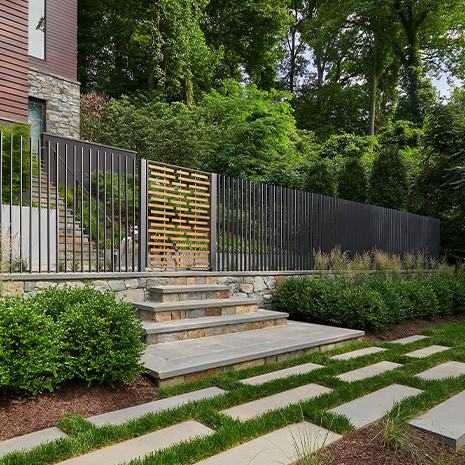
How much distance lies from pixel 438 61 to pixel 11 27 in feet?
68.5

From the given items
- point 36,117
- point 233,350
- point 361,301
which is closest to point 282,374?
point 233,350

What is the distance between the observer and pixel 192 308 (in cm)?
479

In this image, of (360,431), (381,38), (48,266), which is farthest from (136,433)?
(381,38)

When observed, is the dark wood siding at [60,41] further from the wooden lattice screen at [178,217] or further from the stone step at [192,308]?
the stone step at [192,308]

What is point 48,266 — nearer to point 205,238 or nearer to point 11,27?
point 205,238

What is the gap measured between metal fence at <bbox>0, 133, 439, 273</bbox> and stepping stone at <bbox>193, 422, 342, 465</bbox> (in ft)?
8.61

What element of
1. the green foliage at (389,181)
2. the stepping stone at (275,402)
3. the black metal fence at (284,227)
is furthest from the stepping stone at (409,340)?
the green foliage at (389,181)

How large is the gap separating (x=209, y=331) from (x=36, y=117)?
27.6 feet

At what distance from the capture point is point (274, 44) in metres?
20.9

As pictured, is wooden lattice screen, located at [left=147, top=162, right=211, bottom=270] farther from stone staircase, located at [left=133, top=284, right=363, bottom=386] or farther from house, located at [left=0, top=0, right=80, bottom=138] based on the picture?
house, located at [left=0, top=0, right=80, bottom=138]

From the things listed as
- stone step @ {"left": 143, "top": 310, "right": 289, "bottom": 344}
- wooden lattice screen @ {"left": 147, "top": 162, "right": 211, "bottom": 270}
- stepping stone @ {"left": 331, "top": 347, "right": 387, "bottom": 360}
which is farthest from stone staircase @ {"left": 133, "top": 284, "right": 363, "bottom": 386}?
wooden lattice screen @ {"left": 147, "top": 162, "right": 211, "bottom": 270}

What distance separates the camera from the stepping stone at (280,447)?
208 cm

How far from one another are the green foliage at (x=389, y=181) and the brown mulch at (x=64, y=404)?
10.3 m

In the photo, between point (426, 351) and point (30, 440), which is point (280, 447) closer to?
point (30, 440)
